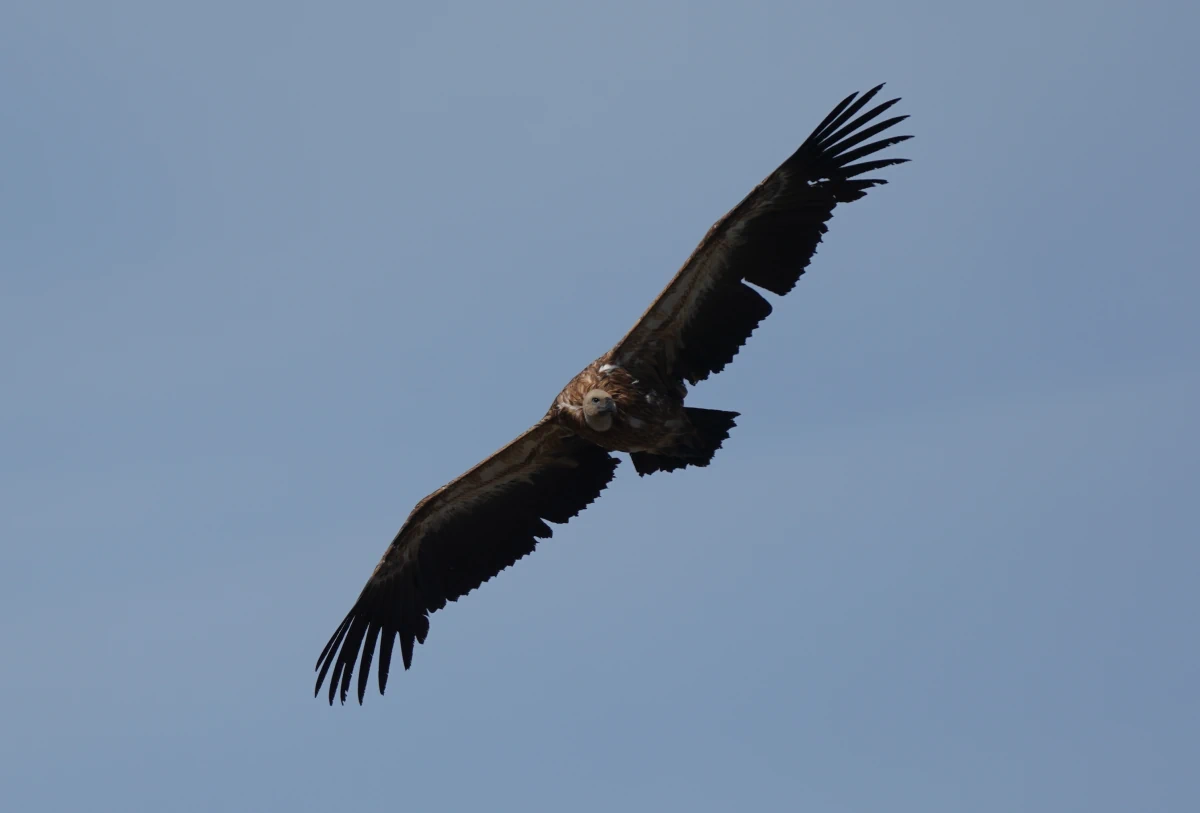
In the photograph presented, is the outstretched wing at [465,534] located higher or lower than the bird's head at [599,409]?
higher

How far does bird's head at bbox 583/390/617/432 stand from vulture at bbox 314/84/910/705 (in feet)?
0.05

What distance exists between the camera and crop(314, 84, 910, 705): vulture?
19625 mm

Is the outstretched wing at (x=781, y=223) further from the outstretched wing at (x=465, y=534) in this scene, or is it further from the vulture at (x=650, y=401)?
the outstretched wing at (x=465, y=534)

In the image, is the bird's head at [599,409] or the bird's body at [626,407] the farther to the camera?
the bird's body at [626,407]

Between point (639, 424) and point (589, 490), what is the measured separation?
167cm

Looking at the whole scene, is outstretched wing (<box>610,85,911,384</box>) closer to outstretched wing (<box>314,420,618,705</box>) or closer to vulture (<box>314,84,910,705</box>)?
vulture (<box>314,84,910,705</box>)

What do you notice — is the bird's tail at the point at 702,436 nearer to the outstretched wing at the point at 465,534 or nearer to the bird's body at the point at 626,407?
the bird's body at the point at 626,407

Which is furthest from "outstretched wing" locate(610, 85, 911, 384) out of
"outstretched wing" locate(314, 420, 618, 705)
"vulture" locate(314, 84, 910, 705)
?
"outstretched wing" locate(314, 420, 618, 705)

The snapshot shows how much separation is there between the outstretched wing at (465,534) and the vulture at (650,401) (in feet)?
0.04

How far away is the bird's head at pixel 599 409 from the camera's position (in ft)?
64.3

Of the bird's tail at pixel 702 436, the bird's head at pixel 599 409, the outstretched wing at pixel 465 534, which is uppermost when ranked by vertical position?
the outstretched wing at pixel 465 534

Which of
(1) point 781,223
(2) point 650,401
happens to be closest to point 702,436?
(2) point 650,401

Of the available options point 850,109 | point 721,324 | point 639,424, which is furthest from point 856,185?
point 639,424

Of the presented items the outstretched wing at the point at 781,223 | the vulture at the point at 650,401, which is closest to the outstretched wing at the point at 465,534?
the vulture at the point at 650,401
